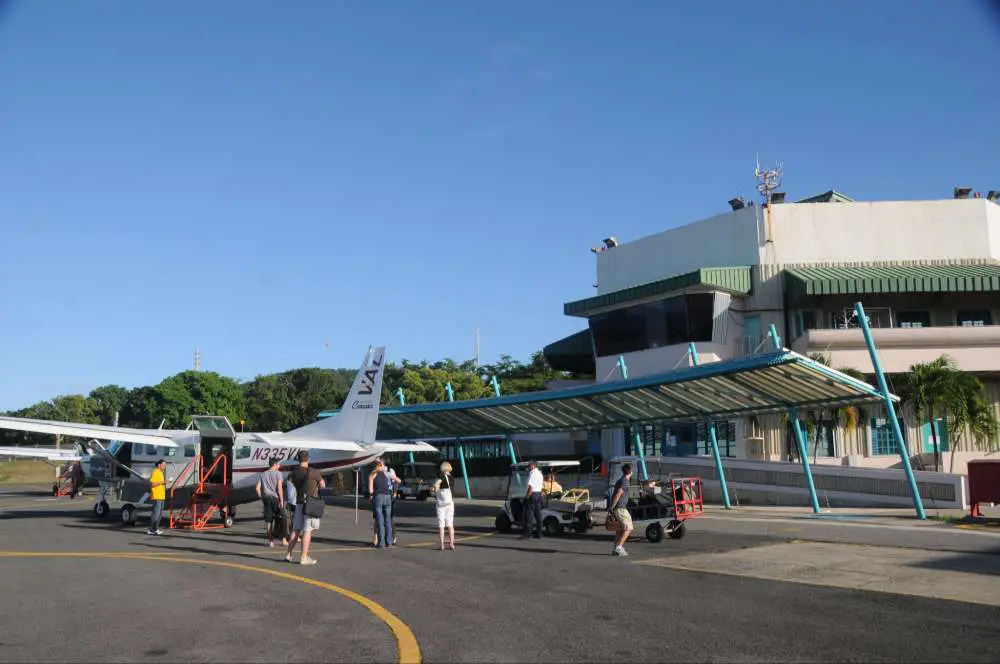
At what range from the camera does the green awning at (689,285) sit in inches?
1409

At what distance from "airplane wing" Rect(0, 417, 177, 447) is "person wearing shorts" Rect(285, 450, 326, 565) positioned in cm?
1085

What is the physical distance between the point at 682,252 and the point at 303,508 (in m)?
30.4

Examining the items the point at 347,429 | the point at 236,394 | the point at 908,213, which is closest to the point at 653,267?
the point at 908,213

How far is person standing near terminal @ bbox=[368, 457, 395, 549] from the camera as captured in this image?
56.3ft

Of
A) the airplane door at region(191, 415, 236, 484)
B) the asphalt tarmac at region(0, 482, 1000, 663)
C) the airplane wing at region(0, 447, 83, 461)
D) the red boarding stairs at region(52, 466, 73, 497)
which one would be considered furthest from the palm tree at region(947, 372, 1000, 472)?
the red boarding stairs at region(52, 466, 73, 497)

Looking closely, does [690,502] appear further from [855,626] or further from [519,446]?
[519,446]

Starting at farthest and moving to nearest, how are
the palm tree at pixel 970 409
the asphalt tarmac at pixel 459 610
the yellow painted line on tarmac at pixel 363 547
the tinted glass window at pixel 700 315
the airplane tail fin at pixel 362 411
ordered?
the tinted glass window at pixel 700 315, the palm tree at pixel 970 409, the airplane tail fin at pixel 362 411, the yellow painted line on tarmac at pixel 363 547, the asphalt tarmac at pixel 459 610

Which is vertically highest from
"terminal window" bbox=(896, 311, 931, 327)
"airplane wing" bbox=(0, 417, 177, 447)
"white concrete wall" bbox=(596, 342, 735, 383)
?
"terminal window" bbox=(896, 311, 931, 327)

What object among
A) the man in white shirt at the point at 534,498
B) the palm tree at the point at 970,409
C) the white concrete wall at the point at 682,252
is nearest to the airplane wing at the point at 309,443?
the man in white shirt at the point at 534,498

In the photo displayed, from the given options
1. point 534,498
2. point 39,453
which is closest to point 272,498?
point 534,498

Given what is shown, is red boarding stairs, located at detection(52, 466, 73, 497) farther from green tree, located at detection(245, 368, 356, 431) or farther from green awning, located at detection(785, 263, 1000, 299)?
green awning, located at detection(785, 263, 1000, 299)

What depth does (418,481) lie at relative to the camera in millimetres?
35906

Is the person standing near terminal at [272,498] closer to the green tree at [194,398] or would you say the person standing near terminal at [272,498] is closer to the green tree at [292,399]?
the green tree at [292,399]

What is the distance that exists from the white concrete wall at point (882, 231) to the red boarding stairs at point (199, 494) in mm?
26801
